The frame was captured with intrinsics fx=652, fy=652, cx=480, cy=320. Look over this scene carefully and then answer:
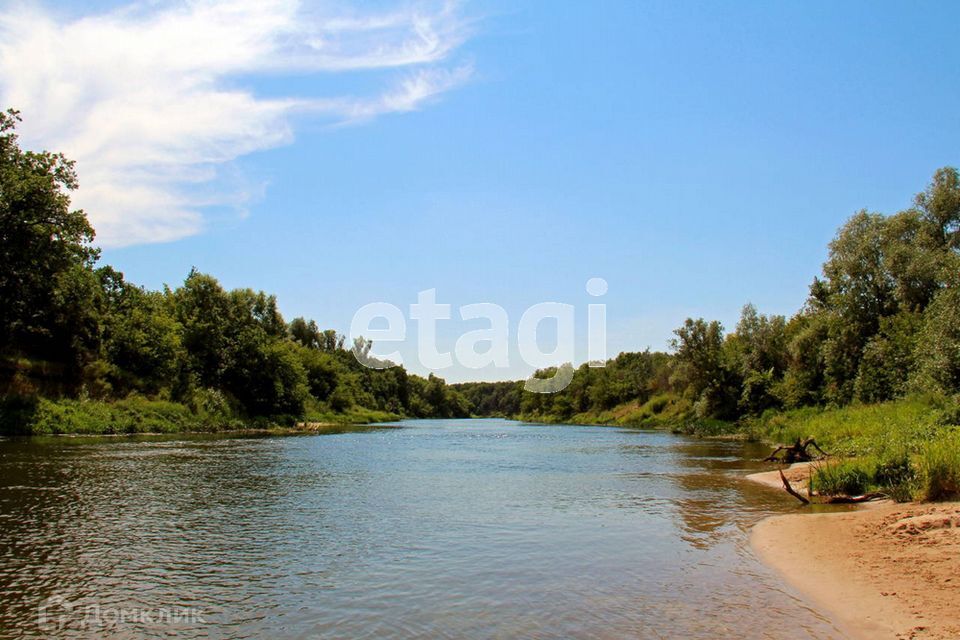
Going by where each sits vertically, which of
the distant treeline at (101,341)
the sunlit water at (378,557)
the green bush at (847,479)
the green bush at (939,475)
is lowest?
the sunlit water at (378,557)

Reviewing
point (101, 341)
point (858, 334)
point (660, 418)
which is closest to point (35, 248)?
point (101, 341)

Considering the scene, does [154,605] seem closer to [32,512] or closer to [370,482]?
[32,512]

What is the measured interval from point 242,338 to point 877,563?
7443 cm

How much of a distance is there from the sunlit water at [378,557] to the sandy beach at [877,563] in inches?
22.9

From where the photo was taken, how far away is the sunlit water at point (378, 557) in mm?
9305

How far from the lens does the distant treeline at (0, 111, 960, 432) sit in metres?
39.7

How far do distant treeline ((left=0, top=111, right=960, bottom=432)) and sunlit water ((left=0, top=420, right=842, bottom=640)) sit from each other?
1965 cm

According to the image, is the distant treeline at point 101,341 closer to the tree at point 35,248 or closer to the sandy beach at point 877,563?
the tree at point 35,248

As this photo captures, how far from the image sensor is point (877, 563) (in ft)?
38.6

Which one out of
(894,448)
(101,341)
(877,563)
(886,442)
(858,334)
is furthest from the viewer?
(101,341)

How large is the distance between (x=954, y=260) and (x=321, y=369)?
92106 millimetres

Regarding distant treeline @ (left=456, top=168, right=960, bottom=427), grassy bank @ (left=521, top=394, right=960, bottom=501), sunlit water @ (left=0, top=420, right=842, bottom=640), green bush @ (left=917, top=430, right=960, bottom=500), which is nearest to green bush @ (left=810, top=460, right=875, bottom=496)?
grassy bank @ (left=521, top=394, right=960, bottom=501)

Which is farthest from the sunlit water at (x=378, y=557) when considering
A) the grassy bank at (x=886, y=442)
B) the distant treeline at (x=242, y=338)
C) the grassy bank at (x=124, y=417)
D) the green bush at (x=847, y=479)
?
the distant treeline at (x=242, y=338)

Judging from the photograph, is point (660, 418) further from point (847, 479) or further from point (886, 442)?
point (847, 479)
